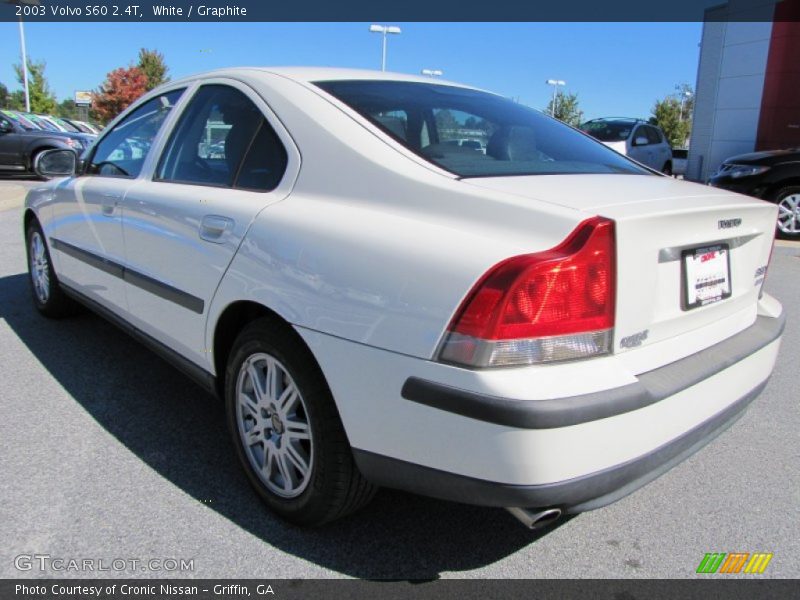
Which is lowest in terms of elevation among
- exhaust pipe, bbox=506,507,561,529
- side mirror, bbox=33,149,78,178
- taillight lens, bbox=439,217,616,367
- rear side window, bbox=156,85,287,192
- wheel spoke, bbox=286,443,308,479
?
wheel spoke, bbox=286,443,308,479

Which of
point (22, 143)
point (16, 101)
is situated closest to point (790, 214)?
point (22, 143)

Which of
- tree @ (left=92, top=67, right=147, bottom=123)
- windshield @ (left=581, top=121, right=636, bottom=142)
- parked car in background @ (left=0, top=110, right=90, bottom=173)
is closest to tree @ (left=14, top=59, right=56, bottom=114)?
tree @ (left=92, top=67, right=147, bottom=123)

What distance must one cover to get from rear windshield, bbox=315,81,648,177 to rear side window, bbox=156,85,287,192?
1.05ft

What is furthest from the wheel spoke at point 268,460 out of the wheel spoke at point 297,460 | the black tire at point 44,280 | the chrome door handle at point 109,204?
the black tire at point 44,280

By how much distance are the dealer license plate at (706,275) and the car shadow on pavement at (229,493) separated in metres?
0.97

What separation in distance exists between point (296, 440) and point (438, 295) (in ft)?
2.82

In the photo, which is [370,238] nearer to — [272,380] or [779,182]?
[272,380]

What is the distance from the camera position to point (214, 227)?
2439 mm

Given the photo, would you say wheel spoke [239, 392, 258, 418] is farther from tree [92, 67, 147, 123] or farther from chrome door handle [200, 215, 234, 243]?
tree [92, 67, 147, 123]

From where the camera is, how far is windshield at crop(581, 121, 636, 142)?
14.7 meters

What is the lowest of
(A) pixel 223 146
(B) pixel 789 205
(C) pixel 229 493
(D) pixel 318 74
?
(C) pixel 229 493

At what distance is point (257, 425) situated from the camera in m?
2.42
